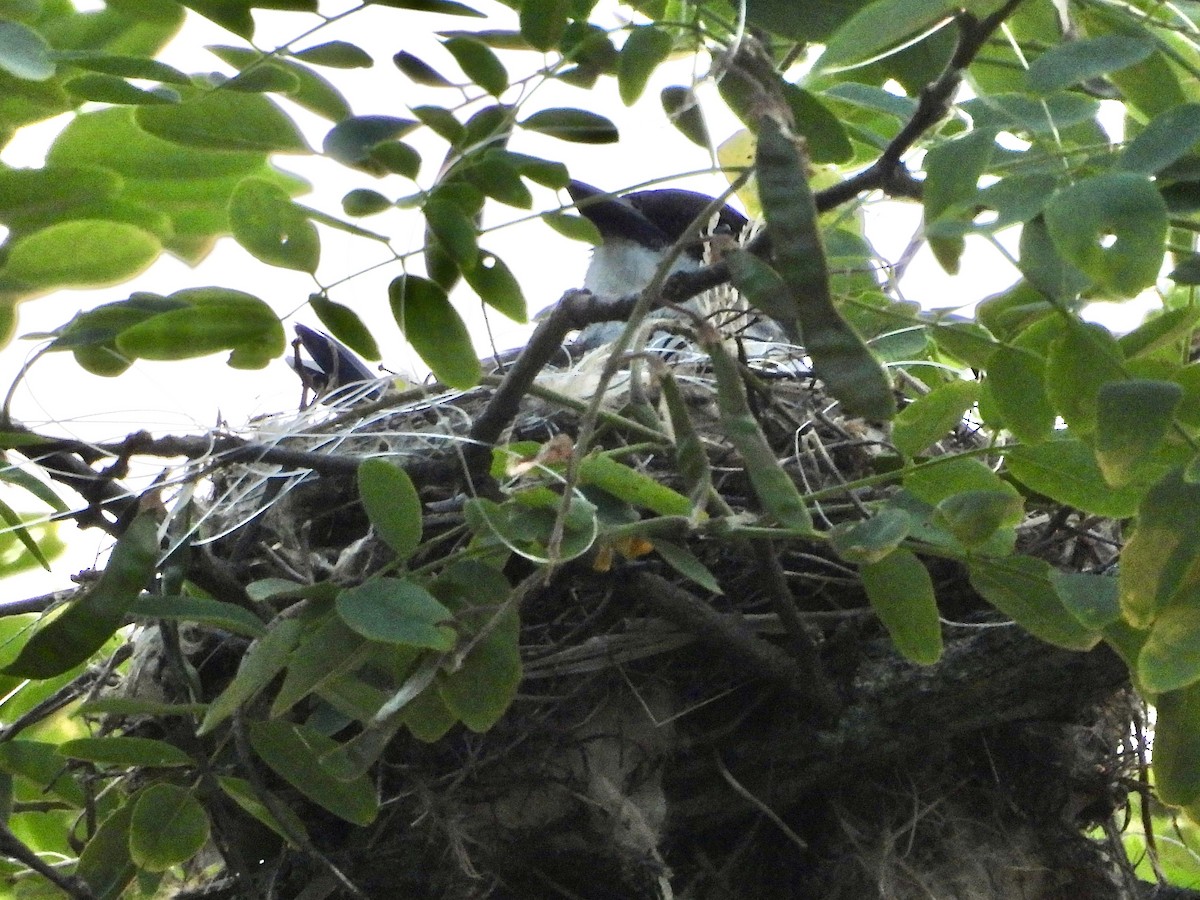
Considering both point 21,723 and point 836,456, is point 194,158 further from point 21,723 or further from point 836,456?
point 836,456

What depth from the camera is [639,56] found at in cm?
63

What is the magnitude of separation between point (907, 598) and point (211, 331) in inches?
15.4

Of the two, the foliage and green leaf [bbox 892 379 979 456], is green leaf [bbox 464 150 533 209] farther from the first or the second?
green leaf [bbox 892 379 979 456]

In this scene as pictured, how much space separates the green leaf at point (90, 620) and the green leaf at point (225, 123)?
0.69 feet

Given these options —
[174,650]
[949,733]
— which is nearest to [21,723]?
[174,650]

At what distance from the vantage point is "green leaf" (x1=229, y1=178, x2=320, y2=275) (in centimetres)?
67

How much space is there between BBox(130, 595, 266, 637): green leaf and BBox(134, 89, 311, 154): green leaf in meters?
0.25

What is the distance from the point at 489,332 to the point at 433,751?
35 cm

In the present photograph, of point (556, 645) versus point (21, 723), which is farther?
point (556, 645)

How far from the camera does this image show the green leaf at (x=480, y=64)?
64 centimetres

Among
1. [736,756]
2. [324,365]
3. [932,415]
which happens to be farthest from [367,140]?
[324,365]

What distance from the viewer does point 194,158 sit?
0.71 meters

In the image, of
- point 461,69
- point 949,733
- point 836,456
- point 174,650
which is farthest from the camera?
point 836,456

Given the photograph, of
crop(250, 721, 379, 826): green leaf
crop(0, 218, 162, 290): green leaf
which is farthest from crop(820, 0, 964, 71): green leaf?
crop(250, 721, 379, 826): green leaf
